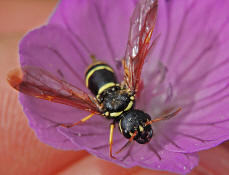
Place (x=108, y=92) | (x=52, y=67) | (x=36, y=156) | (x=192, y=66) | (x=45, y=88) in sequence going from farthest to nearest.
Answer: (x=36, y=156) → (x=192, y=66) → (x=52, y=67) → (x=108, y=92) → (x=45, y=88)

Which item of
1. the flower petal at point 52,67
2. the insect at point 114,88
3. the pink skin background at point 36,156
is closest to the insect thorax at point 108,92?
the insect at point 114,88

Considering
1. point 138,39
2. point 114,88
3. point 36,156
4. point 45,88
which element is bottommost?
point 36,156

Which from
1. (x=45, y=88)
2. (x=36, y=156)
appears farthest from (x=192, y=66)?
(x=36, y=156)

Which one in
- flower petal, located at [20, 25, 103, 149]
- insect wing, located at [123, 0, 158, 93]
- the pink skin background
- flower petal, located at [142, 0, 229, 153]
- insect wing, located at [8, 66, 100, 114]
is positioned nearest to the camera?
insect wing, located at [8, 66, 100, 114]

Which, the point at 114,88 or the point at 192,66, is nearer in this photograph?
the point at 114,88

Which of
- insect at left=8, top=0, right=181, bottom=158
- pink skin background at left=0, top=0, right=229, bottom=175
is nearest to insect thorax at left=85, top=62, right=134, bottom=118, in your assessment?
insect at left=8, top=0, right=181, bottom=158

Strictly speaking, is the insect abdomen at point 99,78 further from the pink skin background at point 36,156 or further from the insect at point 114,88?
the pink skin background at point 36,156

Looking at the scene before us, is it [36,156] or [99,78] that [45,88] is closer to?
[99,78]

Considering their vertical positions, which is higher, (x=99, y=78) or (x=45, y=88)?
(x=45, y=88)

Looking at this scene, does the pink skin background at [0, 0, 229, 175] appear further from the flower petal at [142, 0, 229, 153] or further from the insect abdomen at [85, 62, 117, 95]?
the insect abdomen at [85, 62, 117, 95]
